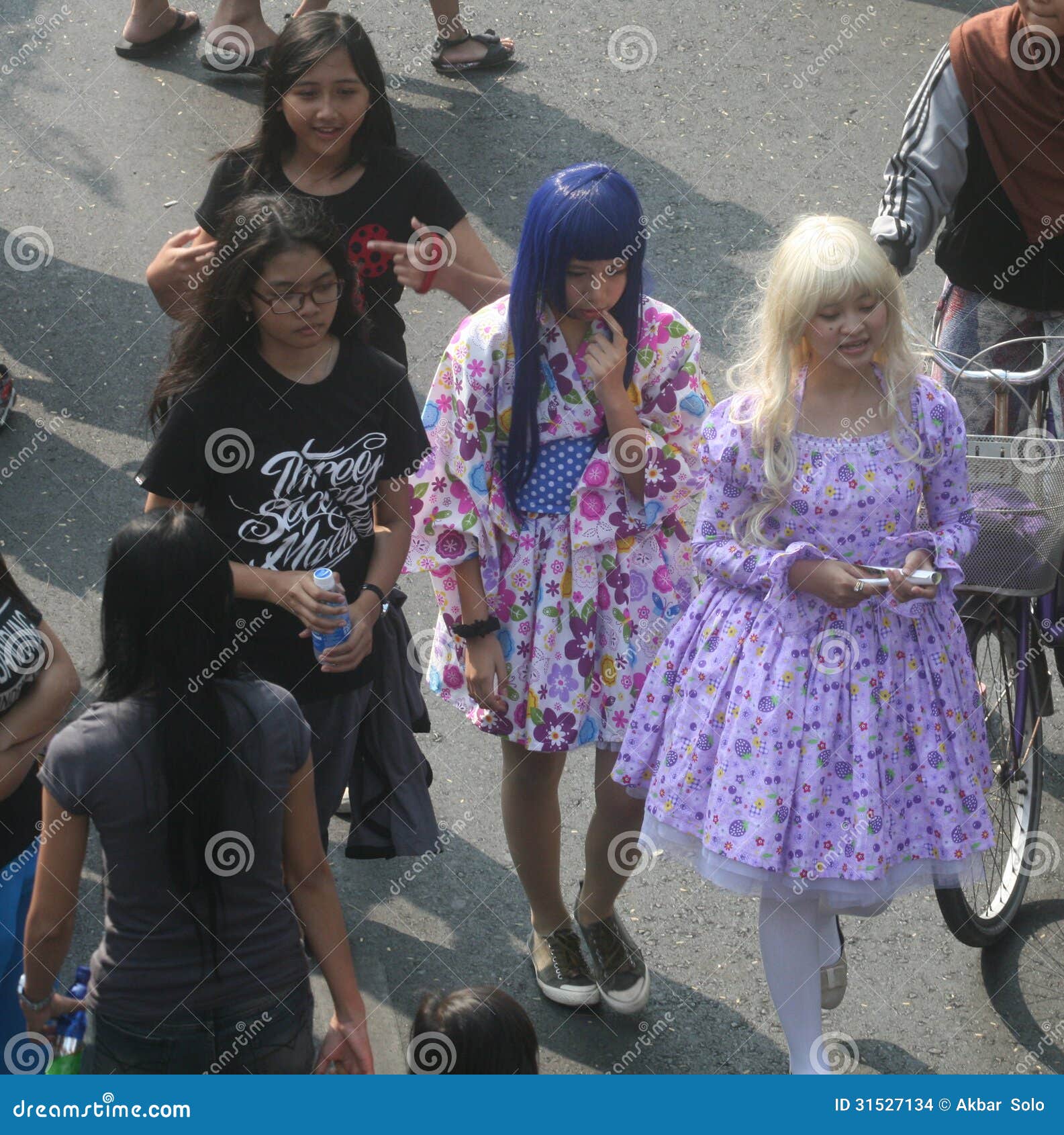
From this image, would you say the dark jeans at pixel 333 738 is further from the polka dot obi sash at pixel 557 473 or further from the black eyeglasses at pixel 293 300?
the black eyeglasses at pixel 293 300

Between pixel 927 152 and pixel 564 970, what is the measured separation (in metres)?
2.15

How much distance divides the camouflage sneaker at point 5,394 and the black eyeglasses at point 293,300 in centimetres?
303

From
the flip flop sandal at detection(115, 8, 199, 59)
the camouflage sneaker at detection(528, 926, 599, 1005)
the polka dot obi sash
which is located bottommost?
the camouflage sneaker at detection(528, 926, 599, 1005)

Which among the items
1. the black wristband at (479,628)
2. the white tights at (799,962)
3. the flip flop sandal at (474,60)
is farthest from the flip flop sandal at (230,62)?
the white tights at (799,962)

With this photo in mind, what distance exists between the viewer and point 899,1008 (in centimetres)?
374

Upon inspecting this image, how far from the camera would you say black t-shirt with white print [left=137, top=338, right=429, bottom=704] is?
311cm

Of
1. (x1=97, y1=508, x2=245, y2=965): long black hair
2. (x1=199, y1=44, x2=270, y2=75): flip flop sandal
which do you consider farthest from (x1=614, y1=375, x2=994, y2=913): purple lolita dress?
(x1=199, y1=44, x2=270, y2=75): flip flop sandal

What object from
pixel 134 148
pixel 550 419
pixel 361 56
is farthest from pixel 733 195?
pixel 550 419

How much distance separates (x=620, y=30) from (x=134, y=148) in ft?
8.50

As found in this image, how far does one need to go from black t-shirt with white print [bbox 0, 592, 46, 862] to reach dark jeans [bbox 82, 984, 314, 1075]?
43 centimetres

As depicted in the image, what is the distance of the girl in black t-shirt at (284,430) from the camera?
3104 mm

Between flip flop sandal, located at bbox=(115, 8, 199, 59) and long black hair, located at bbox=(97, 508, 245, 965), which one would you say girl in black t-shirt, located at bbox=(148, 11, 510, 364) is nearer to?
long black hair, located at bbox=(97, 508, 245, 965)

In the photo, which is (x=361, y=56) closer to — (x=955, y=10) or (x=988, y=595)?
(x=988, y=595)

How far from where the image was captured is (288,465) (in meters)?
3.14
